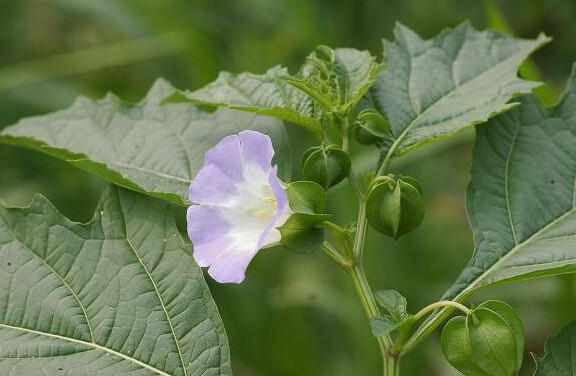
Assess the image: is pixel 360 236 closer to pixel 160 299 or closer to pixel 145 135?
pixel 160 299

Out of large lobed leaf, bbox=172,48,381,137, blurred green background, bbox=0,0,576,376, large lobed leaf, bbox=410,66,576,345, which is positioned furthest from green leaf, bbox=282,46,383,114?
blurred green background, bbox=0,0,576,376

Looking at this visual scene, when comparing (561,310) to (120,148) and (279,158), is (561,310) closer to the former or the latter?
(279,158)

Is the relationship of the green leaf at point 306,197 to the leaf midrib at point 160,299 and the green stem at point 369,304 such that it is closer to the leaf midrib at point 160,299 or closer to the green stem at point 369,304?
the green stem at point 369,304

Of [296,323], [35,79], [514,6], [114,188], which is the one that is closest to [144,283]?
[114,188]

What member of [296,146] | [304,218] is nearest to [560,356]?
[304,218]

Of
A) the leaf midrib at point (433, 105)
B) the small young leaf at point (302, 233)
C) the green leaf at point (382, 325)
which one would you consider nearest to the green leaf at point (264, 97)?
the leaf midrib at point (433, 105)
